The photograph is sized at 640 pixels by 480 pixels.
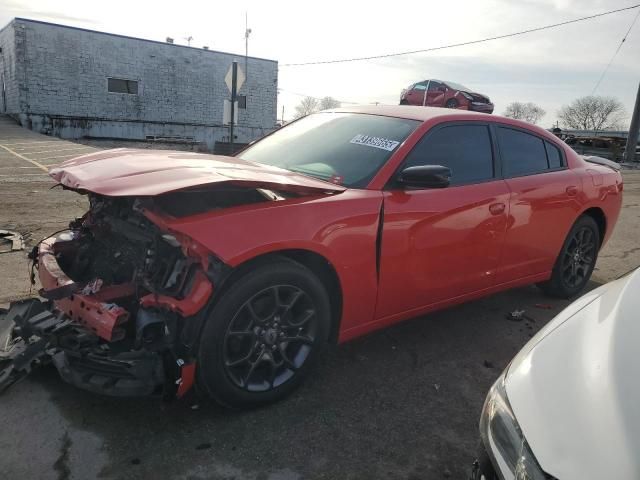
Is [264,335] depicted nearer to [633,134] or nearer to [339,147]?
[339,147]

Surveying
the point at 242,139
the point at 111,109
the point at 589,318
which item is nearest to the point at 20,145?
the point at 111,109

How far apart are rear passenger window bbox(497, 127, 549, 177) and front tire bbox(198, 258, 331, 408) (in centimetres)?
197

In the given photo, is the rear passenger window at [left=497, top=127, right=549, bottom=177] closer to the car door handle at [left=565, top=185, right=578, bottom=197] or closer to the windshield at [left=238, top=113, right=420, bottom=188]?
the car door handle at [left=565, top=185, right=578, bottom=197]

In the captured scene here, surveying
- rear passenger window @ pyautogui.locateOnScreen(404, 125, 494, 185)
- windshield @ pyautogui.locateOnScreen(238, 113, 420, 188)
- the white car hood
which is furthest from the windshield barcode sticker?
the white car hood

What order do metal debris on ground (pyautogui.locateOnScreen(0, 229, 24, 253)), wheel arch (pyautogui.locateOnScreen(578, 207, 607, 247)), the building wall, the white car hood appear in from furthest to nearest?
the building wall < metal debris on ground (pyautogui.locateOnScreen(0, 229, 24, 253)) < wheel arch (pyautogui.locateOnScreen(578, 207, 607, 247)) < the white car hood

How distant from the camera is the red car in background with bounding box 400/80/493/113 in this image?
51.5 ft

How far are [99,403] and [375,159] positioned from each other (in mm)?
2086

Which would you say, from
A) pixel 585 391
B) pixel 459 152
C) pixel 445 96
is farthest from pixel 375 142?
pixel 445 96

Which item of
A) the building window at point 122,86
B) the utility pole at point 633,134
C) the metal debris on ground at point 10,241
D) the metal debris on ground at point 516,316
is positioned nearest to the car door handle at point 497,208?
the metal debris on ground at point 516,316

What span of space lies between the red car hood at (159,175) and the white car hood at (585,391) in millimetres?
1454

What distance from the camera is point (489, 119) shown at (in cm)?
391

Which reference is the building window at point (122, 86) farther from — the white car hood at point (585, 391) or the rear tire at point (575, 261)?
the white car hood at point (585, 391)

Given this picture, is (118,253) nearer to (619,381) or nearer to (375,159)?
(375,159)

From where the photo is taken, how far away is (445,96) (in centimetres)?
1576
